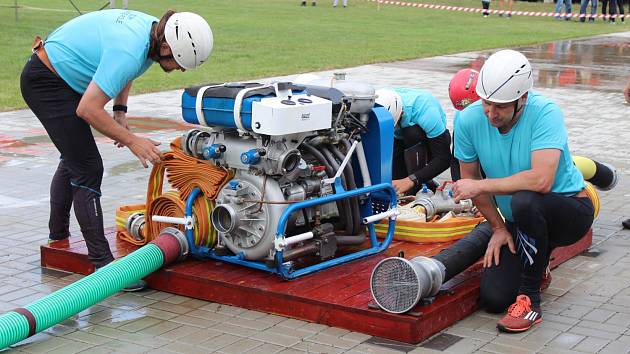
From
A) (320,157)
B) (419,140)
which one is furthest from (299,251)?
(419,140)

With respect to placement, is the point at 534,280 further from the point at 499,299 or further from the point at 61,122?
the point at 61,122

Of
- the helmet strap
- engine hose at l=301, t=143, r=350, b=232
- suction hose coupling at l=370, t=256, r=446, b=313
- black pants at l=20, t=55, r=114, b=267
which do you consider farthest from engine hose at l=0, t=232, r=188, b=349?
the helmet strap

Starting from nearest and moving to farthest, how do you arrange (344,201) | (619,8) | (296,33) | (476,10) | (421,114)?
1. (344,201)
2. (421,114)
3. (296,33)
4. (619,8)
5. (476,10)

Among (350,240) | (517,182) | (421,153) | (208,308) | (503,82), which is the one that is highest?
(503,82)

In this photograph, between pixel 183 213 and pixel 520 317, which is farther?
pixel 183 213

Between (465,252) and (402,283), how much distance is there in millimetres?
610

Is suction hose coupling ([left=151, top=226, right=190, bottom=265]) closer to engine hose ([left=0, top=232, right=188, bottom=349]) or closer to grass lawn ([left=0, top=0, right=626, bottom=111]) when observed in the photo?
engine hose ([left=0, top=232, right=188, bottom=349])

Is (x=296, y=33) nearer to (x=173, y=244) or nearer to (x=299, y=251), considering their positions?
(x=173, y=244)

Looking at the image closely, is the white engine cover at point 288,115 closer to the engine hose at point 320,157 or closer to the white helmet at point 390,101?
the engine hose at point 320,157

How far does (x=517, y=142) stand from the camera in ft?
16.5

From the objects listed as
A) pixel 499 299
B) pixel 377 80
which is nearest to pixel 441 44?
pixel 377 80

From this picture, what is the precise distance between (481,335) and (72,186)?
2.50 meters

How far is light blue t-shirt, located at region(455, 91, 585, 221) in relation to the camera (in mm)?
4949

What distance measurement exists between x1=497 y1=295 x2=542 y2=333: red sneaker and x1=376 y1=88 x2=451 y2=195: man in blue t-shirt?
1.96 metres
